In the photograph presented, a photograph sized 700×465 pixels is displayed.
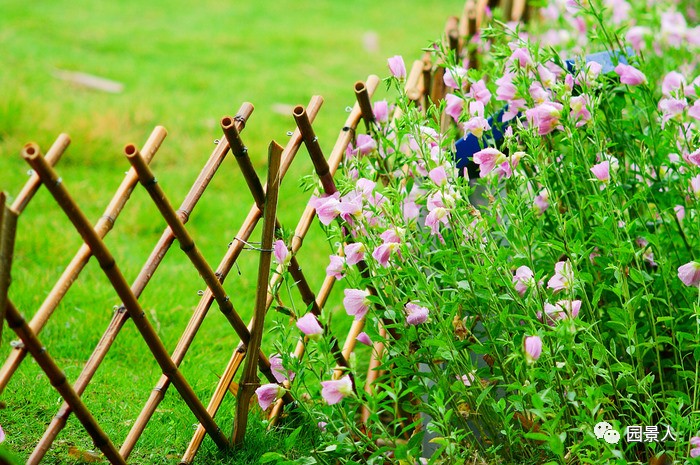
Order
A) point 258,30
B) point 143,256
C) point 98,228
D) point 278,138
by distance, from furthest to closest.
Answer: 1. point 258,30
2. point 278,138
3. point 143,256
4. point 98,228

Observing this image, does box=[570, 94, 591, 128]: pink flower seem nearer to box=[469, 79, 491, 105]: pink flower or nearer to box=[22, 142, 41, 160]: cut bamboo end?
box=[469, 79, 491, 105]: pink flower

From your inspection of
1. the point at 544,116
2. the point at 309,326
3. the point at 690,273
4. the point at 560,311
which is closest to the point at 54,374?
the point at 309,326

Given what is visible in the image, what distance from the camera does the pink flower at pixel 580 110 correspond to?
5.28 ft

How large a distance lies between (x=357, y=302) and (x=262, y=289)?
0.19 m

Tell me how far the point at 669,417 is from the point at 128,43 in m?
4.28

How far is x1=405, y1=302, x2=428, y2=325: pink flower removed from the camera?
58.7 inches

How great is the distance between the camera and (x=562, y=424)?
4.93 feet

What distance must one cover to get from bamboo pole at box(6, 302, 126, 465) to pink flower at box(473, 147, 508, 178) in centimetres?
85

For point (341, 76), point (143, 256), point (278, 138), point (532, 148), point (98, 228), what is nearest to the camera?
point (98, 228)

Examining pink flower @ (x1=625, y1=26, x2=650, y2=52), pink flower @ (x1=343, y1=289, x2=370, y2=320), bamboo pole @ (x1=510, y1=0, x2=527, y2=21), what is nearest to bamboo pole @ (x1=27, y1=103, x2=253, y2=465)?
pink flower @ (x1=343, y1=289, x2=370, y2=320)

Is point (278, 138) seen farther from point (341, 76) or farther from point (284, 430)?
point (284, 430)

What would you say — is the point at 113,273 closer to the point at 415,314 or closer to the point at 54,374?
the point at 54,374

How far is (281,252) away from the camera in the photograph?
1.52m

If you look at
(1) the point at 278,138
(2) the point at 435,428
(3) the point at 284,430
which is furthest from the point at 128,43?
(2) the point at 435,428
